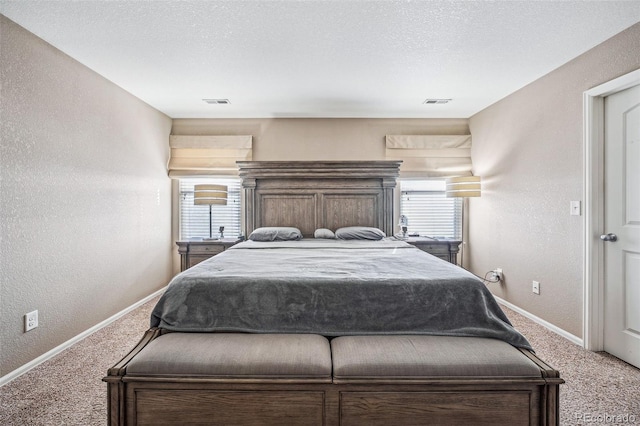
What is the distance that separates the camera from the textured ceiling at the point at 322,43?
79.9 inches

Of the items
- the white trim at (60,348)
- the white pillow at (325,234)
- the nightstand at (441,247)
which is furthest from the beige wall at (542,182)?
the white trim at (60,348)

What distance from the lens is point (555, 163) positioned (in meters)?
2.90

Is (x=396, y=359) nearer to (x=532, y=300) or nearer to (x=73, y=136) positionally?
(x=532, y=300)

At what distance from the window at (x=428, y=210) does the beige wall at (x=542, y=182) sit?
47 centimetres

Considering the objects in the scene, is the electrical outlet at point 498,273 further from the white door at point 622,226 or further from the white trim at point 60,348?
the white trim at point 60,348

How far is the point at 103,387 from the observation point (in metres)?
2.01

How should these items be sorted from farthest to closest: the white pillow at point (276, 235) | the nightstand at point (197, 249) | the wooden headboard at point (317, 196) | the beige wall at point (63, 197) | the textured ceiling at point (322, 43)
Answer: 1. the wooden headboard at point (317, 196)
2. the nightstand at point (197, 249)
3. the white pillow at point (276, 235)
4. the beige wall at point (63, 197)
5. the textured ceiling at point (322, 43)

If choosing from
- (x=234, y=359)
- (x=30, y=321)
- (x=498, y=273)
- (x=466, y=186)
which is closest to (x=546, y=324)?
(x=498, y=273)

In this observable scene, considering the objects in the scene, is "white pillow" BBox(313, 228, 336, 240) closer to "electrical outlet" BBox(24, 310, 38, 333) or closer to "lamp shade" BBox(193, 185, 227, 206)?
"lamp shade" BBox(193, 185, 227, 206)

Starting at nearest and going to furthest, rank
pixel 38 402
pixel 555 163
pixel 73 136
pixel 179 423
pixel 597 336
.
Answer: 1. pixel 179 423
2. pixel 38 402
3. pixel 597 336
4. pixel 73 136
5. pixel 555 163

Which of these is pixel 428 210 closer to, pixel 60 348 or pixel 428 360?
pixel 428 360

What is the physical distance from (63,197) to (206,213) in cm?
200

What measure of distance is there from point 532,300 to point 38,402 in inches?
159

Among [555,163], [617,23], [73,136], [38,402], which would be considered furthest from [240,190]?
[617,23]
